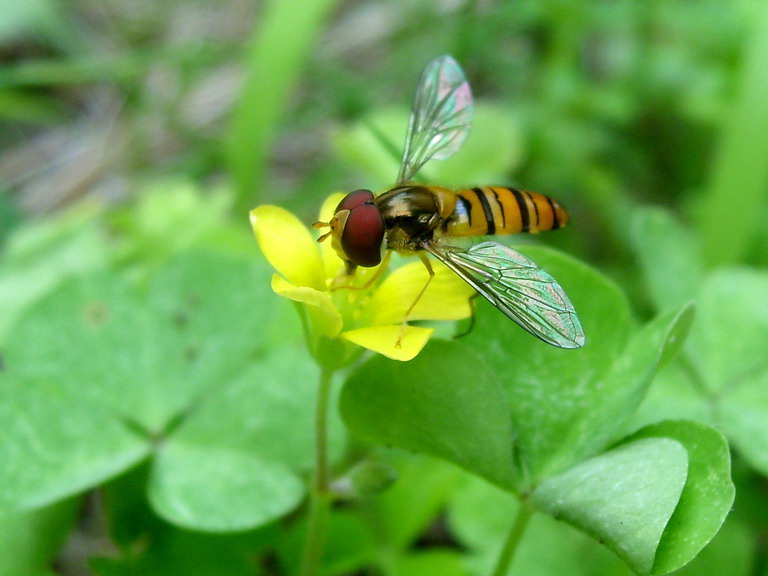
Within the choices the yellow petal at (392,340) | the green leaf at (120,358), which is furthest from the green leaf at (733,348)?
the green leaf at (120,358)

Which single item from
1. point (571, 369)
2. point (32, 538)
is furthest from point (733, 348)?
point (32, 538)

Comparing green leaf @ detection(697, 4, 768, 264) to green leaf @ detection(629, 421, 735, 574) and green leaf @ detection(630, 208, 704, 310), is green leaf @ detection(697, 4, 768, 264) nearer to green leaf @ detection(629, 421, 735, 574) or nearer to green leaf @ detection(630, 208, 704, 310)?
green leaf @ detection(630, 208, 704, 310)

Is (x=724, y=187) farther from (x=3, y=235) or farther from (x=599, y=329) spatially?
→ (x=3, y=235)

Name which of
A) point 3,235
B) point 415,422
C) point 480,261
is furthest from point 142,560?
point 3,235

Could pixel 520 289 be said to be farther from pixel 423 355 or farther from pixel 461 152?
pixel 461 152

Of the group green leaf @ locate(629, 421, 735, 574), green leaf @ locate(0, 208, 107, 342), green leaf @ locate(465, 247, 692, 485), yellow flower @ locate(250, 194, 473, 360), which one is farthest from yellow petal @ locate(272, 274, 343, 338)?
green leaf @ locate(0, 208, 107, 342)

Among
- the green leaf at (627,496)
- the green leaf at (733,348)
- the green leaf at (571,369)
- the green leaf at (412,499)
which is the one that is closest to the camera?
the green leaf at (627,496)

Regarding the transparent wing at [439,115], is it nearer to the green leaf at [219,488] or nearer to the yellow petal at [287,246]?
the yellow petal at [287,246]
